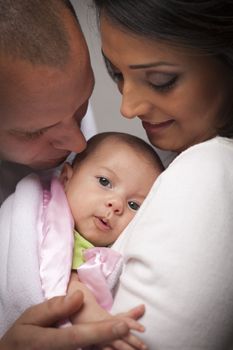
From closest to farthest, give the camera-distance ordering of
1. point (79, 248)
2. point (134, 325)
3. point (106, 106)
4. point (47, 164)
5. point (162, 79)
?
1. point (134, 325)
2. point (162, 79)
3. point (79, 248)
4. point (47, 164)
5. point (106, 106)

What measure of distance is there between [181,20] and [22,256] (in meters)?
0.43

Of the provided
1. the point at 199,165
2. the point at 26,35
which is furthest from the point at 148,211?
the point at 26,35

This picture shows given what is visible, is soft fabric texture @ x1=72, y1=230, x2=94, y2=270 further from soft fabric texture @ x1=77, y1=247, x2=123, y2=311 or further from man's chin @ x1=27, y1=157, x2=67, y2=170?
man's chin @ x1=27, y1=157, x2=67, y2=170

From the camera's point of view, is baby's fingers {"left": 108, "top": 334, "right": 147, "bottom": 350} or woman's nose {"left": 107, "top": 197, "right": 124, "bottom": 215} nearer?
baby's fingers {"left": 108, "top": 334, "right": 147, "bottom": 350}

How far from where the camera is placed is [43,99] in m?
0.92

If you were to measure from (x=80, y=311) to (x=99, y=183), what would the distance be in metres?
0.24

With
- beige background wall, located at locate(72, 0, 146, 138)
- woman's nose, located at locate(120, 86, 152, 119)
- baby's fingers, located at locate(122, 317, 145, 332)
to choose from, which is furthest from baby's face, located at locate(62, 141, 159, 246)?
beige background wall, located at locate(72, 0, 146, 138)

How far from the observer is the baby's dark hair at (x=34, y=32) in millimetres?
846

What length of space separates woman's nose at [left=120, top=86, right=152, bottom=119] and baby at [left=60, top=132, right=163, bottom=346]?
13 centimetres

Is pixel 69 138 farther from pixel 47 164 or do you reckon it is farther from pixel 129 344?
pixel 129 344

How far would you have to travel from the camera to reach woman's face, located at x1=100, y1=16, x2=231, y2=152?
83 centimetres

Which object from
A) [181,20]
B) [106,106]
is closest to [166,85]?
[181,20]

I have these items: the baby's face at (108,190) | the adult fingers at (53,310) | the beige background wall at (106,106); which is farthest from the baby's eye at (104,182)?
the beige background wall at (106,106)

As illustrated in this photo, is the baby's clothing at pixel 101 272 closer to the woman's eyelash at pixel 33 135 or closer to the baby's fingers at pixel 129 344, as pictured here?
the baby's fingers at pixel 129 344
